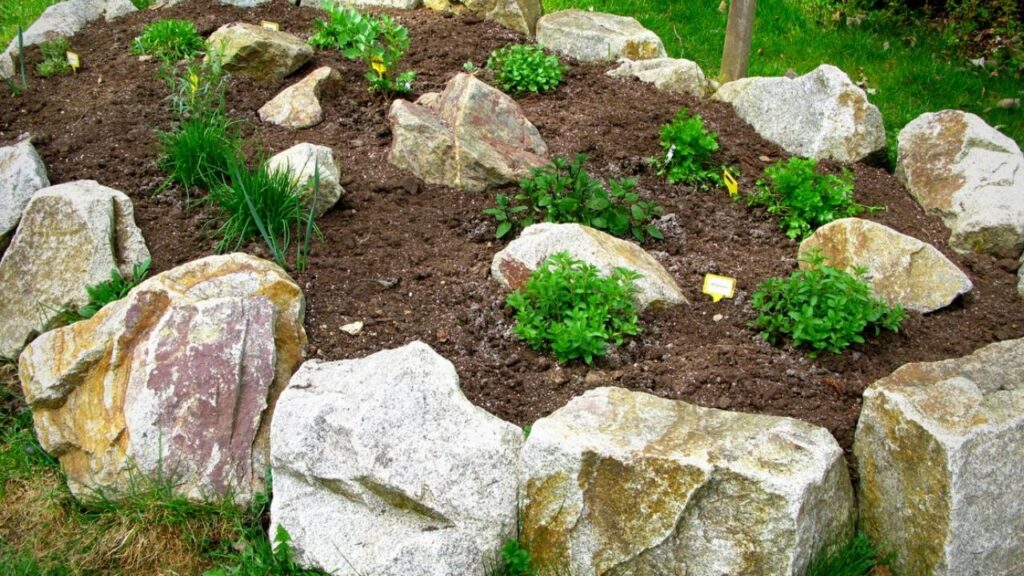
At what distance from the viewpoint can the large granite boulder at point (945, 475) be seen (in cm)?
324

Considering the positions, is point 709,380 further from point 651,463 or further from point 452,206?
point 452,206

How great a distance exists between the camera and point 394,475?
11.3ft

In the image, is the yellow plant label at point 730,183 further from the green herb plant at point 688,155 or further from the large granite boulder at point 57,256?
the large granite boulder at point 57,256

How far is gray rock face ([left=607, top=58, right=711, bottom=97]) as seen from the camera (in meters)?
6.39

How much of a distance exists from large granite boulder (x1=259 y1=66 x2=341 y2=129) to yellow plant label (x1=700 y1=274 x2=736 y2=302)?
106 inches

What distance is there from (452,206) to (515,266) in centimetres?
84

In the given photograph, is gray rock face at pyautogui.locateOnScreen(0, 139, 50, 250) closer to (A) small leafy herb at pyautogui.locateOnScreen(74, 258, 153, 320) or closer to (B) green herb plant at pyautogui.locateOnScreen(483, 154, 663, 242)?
(A) small leafy herb at pyautogui.locateOnScreen(74, 258, 153, 320)

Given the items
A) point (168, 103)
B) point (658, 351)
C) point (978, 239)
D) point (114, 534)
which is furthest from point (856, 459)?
point (168, 103)

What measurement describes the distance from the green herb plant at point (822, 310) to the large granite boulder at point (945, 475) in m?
0.44

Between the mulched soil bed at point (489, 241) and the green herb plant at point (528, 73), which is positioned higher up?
the green herb plant at point (528, 73)

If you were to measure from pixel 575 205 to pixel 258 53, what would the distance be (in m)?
2.71

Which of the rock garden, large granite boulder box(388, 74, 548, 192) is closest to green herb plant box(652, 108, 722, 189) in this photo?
the rock garden

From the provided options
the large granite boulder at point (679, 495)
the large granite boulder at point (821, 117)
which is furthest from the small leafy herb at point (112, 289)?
the large granite boulder at point (821, 117)

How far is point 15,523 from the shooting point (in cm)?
399
